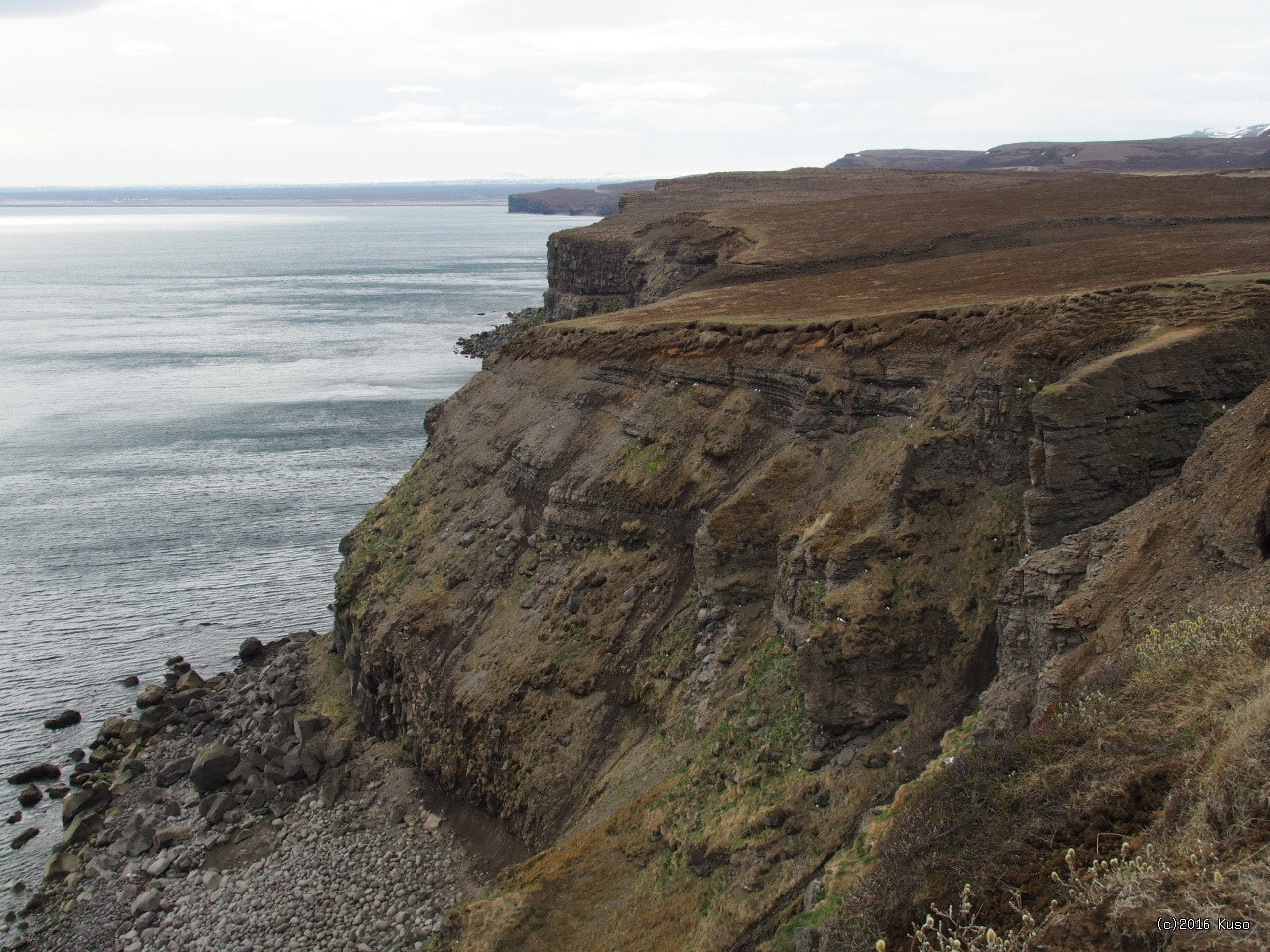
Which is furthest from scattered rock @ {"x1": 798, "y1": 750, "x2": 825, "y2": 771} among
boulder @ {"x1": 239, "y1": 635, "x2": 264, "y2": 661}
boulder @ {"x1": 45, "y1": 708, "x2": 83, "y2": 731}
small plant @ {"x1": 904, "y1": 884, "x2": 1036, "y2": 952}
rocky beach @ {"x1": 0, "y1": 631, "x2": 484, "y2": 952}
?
boulder @ {"x1": 45, "y1": 708, "x2": 83, "y2": 731}

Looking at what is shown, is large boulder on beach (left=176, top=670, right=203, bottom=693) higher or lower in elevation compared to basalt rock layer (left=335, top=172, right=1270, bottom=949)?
lower

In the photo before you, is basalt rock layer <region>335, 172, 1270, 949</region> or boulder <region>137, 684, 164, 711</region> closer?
basalt rock layer <region>335, 172, 1270, 949</region>

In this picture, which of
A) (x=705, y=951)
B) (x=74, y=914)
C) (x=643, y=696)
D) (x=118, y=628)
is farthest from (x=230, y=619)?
(x=705, y=951)

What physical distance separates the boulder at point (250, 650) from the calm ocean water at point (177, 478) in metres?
1.56

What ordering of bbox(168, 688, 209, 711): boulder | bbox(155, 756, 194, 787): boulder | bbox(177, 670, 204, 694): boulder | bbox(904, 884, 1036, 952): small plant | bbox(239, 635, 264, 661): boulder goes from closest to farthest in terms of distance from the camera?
bbox(904, 884, 1036, 952): small plant → bbox(155, 756, 194, 787): boulder → bbox(168, 688, 209, 711): boulder → bbox(177, 670, 204, 694): boulder → bbox(239, 635, 264, 661): boulder

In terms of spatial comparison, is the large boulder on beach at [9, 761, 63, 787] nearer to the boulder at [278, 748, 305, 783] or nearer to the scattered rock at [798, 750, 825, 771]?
the boulder at [278, 748, 305, 783]

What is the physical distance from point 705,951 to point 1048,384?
491 inches

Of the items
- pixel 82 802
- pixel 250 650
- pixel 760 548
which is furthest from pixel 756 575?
pixel 250 650

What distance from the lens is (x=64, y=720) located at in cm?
3909

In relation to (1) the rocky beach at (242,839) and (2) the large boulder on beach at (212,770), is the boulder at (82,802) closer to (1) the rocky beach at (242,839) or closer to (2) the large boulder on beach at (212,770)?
(1) the rocky beach at (242,839)

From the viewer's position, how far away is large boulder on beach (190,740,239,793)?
112 ft

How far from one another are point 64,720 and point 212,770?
27.4 ft

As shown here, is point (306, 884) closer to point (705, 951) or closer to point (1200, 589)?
point (705, 951)

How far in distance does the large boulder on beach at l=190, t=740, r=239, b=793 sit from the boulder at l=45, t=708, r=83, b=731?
7.22 metres
